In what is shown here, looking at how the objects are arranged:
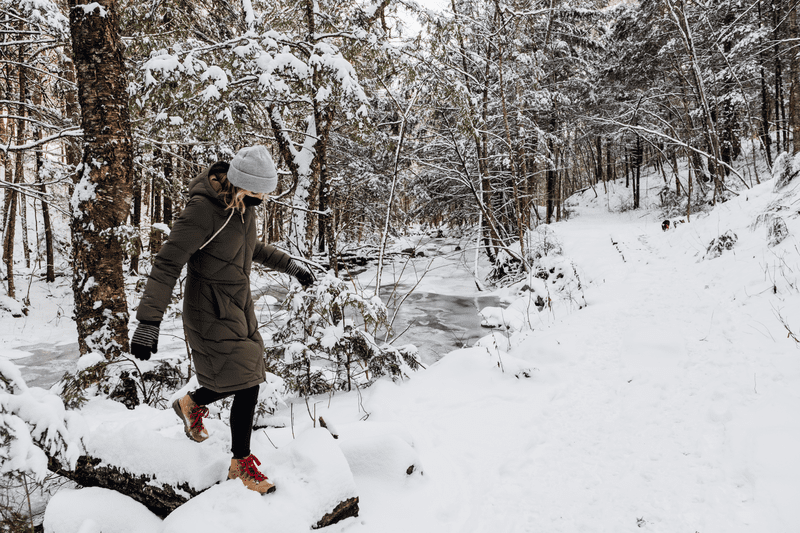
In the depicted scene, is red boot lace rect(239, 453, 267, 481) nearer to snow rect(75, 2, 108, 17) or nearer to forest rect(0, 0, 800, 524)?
forest rect(0, 0, 800, 524)

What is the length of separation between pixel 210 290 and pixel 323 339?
2318mm

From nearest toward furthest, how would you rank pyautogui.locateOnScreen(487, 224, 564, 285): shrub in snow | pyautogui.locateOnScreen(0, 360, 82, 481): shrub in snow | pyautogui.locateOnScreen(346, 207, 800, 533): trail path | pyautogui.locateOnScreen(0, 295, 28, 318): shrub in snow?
pyautogui.locateOnScreen(0, 360, 82, 481): shrub in snow, pyautogui.locateOnScreen(346, 207, 800, 533): trail path, pyautogui.locateOnScreen(0, 295, 28, 318): shrub in snow, pyautogui.locateOnScreen(487, 224, 564, 285): shrub in snow

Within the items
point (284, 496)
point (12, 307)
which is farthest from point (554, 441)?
point (12, 307)

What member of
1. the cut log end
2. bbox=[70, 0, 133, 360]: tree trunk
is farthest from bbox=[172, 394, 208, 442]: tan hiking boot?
bbox=[70, 0, 133, 360]: tree trunk

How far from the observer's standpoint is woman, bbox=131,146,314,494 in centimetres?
208

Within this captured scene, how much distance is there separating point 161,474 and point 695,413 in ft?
12.0

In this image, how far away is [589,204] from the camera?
26.5 meters

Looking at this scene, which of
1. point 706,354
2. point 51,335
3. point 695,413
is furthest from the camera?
point 51,335

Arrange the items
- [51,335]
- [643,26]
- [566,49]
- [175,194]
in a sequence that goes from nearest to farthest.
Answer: [175,194]
[51,335]
[643,26]
[566,49]

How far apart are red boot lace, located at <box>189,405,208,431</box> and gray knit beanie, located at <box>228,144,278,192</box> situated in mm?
1312

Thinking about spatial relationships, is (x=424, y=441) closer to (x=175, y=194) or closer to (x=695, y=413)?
(x=695, y=413)

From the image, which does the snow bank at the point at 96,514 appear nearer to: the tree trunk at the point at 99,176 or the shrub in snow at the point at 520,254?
the tree trunk at the point at 99,176

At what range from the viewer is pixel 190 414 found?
2.37 m

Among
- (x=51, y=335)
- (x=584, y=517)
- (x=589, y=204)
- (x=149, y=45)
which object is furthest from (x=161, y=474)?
(x=589, y=204)
